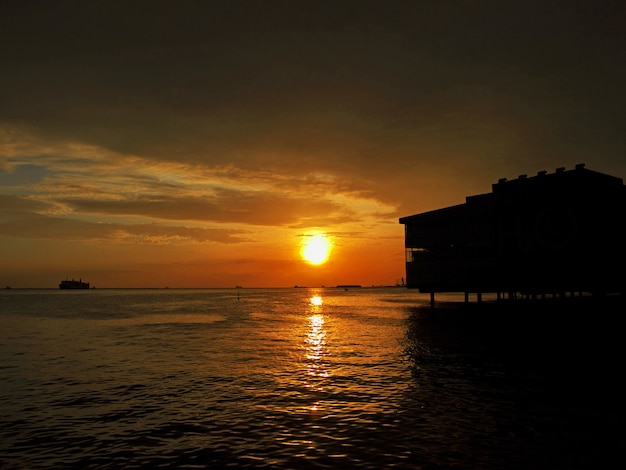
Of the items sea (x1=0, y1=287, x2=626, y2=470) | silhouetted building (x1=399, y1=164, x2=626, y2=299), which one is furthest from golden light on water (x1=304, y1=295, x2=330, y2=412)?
silhouetted building (x1=399, y1=164, x2=626, y2=299)

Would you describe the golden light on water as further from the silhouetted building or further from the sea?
the silhouetted building

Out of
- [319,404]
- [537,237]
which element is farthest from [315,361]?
[537,237]

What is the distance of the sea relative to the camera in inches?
502

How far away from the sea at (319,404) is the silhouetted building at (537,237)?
45.5ft

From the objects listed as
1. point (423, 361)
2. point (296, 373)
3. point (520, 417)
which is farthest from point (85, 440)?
point (423, 361)

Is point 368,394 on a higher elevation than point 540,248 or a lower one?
lower

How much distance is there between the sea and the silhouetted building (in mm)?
13872

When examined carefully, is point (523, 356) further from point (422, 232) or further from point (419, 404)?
point (422, 232)

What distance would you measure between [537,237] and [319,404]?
45.6 m

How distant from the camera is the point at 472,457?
1234 cm

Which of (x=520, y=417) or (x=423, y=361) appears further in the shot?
(x=423, y=361)

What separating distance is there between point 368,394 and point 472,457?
775 cm

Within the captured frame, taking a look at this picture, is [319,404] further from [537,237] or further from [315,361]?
[537,237]

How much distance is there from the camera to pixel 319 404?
18.3m
